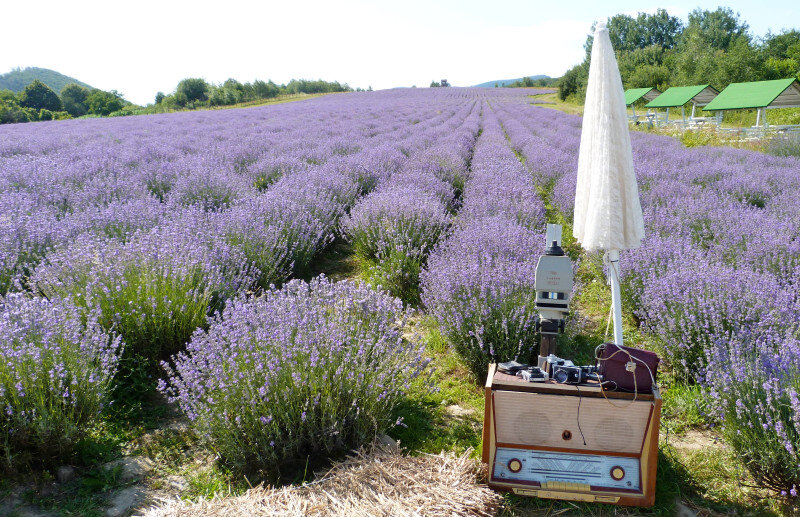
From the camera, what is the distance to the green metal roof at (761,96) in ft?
49.8

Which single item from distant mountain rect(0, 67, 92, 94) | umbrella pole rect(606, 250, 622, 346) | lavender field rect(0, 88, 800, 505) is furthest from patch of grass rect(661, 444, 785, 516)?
distant mountain rect(0, 67, 92, 94)

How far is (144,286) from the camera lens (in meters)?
2.87

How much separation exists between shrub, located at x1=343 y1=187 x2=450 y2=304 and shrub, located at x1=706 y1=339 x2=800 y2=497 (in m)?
2.33

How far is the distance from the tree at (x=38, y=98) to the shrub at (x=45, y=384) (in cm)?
5015

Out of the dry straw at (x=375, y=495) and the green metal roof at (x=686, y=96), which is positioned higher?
the green metal roof at (x=686, y=96)

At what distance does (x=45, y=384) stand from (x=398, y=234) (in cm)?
280

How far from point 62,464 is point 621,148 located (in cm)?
282

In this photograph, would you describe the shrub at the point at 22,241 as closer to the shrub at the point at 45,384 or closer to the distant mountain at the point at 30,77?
the shrub at the point at 45,384

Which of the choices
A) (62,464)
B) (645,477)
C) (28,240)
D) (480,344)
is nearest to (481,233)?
(480,344)

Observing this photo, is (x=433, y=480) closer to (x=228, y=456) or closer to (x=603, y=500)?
(x=603, y=500)

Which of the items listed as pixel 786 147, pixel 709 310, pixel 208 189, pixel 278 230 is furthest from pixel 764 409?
pixel 786 147

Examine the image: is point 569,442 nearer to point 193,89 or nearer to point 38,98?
point 193,89

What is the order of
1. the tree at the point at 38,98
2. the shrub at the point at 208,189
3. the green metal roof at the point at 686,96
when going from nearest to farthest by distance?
the shrub at the point at 208,189 → the green metal roof at the point at 686,96 → the tree at the point at 38,98

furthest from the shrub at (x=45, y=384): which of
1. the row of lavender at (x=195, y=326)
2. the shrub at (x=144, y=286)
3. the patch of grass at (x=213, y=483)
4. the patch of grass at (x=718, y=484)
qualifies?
the patch of grass at (x=718, y=484)
